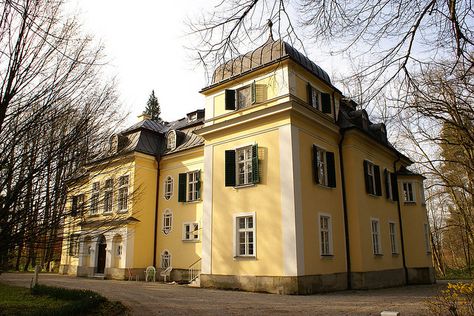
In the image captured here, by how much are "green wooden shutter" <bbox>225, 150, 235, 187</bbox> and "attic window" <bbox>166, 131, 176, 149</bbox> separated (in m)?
7.25

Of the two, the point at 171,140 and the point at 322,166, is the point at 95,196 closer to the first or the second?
the point at 322,166

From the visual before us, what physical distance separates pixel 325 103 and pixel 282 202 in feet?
18.1

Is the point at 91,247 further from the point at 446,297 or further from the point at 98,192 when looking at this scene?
the point at 446,297

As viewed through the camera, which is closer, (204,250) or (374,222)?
(204,250)

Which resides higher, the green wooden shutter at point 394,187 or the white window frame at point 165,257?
the green wooden shutter at point 394,187

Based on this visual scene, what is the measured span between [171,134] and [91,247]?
7.96 meters

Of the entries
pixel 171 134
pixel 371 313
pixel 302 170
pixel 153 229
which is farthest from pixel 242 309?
pixel 171 134

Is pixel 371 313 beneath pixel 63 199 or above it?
beneath

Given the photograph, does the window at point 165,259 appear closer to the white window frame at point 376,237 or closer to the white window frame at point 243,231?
the white window frame at point 243,231

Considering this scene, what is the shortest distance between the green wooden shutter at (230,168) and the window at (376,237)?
6.86 metres

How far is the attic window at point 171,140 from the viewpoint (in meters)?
23.0

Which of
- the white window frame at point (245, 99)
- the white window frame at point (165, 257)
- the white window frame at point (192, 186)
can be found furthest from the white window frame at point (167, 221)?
the white window frame at point (245, 99)

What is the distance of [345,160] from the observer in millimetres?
17516

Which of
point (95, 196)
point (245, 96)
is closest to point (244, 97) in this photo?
point (245, 96)
